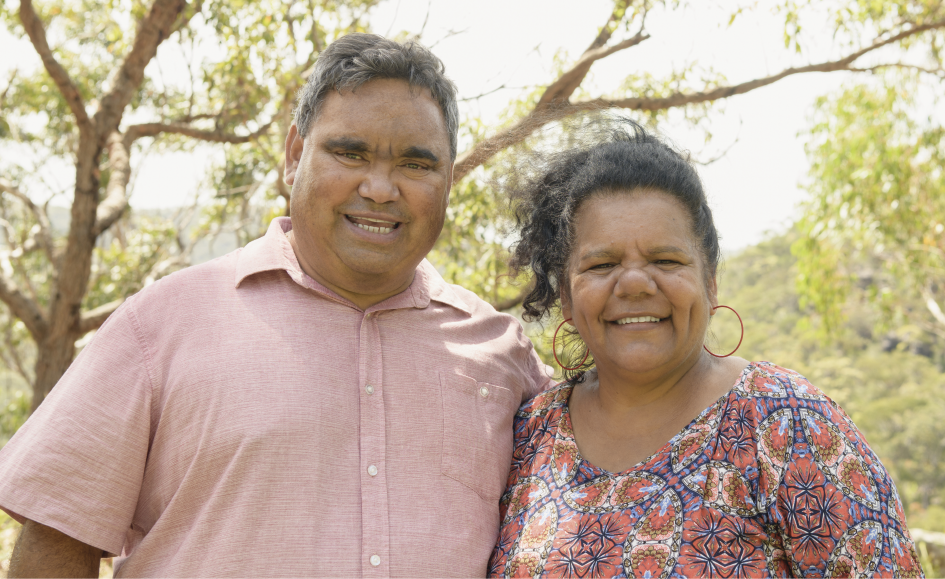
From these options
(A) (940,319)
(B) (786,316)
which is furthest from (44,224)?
(B) (786,316)

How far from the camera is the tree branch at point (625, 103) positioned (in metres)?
2.65

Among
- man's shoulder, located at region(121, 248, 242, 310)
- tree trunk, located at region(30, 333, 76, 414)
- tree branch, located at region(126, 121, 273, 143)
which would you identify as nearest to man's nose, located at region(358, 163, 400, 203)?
man's shoulder, located at region(121, 248, 242, 310)

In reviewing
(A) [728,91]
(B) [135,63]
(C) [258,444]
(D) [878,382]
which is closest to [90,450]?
(C) [258,444]

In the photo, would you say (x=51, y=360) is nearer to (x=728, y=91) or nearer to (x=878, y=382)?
(x=728, y=91)

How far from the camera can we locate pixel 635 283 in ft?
6.37

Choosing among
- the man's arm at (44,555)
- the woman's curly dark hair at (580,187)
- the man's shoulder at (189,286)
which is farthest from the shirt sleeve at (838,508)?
the man's arm at (44,555)

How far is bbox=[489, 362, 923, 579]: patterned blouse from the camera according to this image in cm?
162

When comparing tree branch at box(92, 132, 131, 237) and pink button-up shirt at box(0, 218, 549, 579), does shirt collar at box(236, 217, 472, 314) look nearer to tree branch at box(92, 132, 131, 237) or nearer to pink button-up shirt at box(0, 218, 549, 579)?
pink button-up shirt at box(0, 218, 549, 579)

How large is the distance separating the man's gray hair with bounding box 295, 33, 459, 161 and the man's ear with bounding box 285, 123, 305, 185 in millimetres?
56

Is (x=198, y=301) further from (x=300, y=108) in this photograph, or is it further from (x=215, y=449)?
(x=300, y=108)

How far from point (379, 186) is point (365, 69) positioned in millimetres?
320

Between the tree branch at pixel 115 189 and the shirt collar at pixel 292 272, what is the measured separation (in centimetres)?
315

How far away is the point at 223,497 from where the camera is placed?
1.80 metres

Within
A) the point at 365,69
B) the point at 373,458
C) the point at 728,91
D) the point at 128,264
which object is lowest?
the point at 373,458
